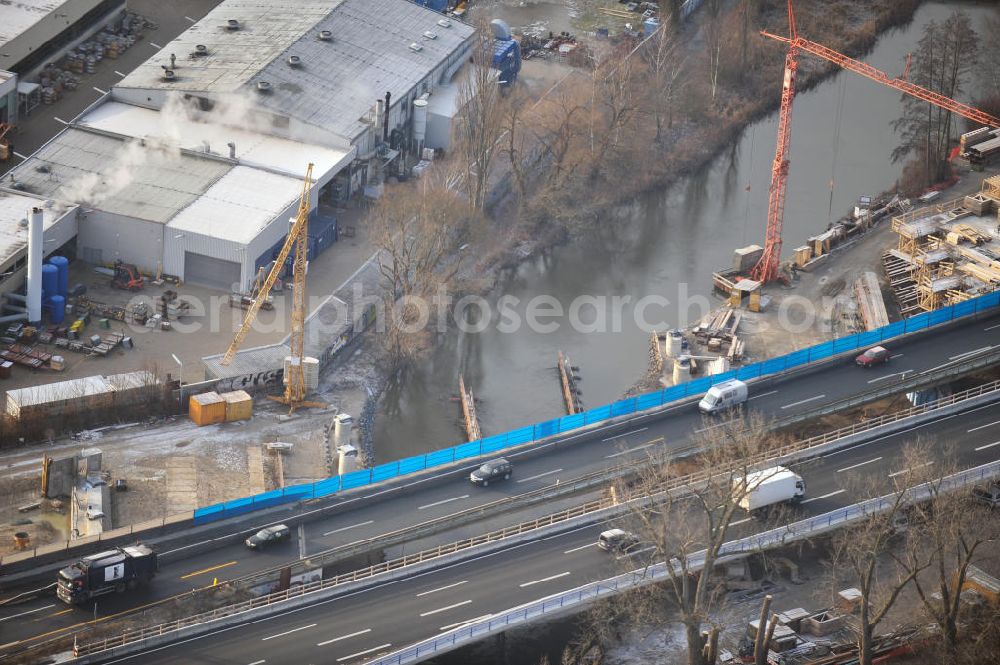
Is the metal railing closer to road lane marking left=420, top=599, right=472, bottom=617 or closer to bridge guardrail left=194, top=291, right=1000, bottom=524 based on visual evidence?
road lane marking left=420, top=599, right=472, bottom=617

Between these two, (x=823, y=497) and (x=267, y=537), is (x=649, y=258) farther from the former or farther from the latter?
(x=267, y=537)

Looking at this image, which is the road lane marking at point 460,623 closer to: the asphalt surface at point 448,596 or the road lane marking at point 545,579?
the asphalt surface at point 448,596

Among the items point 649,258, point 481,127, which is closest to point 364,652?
point 481,127

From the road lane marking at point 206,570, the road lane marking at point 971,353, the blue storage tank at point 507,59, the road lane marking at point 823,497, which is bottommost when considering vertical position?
the road lane marking at point 206,570

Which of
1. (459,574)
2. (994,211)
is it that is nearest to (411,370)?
(459,574)

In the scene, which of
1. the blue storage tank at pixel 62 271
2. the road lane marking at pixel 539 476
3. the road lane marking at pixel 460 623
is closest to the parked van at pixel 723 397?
the road lane marking at pixel 539 476
